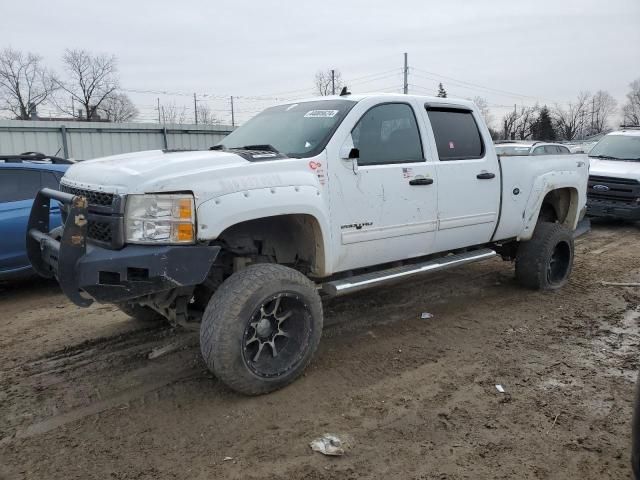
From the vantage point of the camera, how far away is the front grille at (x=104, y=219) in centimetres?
310

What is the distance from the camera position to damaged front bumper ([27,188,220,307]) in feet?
9.94

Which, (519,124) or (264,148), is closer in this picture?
(264,148)

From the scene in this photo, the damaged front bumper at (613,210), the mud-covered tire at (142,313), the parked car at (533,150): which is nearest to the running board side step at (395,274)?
the parked car at (533,150)

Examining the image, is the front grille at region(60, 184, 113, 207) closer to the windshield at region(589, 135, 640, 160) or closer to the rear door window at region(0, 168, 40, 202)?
the rear door window at region(0, 168, 40, 202)

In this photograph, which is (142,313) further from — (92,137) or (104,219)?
(92,137)

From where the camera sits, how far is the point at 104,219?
3209 millimetres

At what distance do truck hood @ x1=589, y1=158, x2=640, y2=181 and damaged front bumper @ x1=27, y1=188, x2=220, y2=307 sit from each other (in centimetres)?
1009

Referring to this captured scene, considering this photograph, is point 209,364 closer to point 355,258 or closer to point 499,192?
point 355,258

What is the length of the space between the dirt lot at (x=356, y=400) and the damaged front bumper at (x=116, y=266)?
0.86 m

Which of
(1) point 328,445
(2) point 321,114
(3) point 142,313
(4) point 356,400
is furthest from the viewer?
(3) point 142,313

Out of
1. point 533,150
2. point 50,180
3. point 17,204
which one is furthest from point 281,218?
point 50,180

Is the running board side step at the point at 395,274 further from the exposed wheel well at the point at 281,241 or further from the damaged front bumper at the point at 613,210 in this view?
the damaged front bumper at the point at 613,210

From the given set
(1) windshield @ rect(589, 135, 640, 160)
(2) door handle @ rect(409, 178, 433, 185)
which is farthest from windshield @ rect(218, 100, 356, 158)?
(1) windshield @ rect(589, 135, 640, 160)

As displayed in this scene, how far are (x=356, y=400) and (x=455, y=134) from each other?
2.73m
